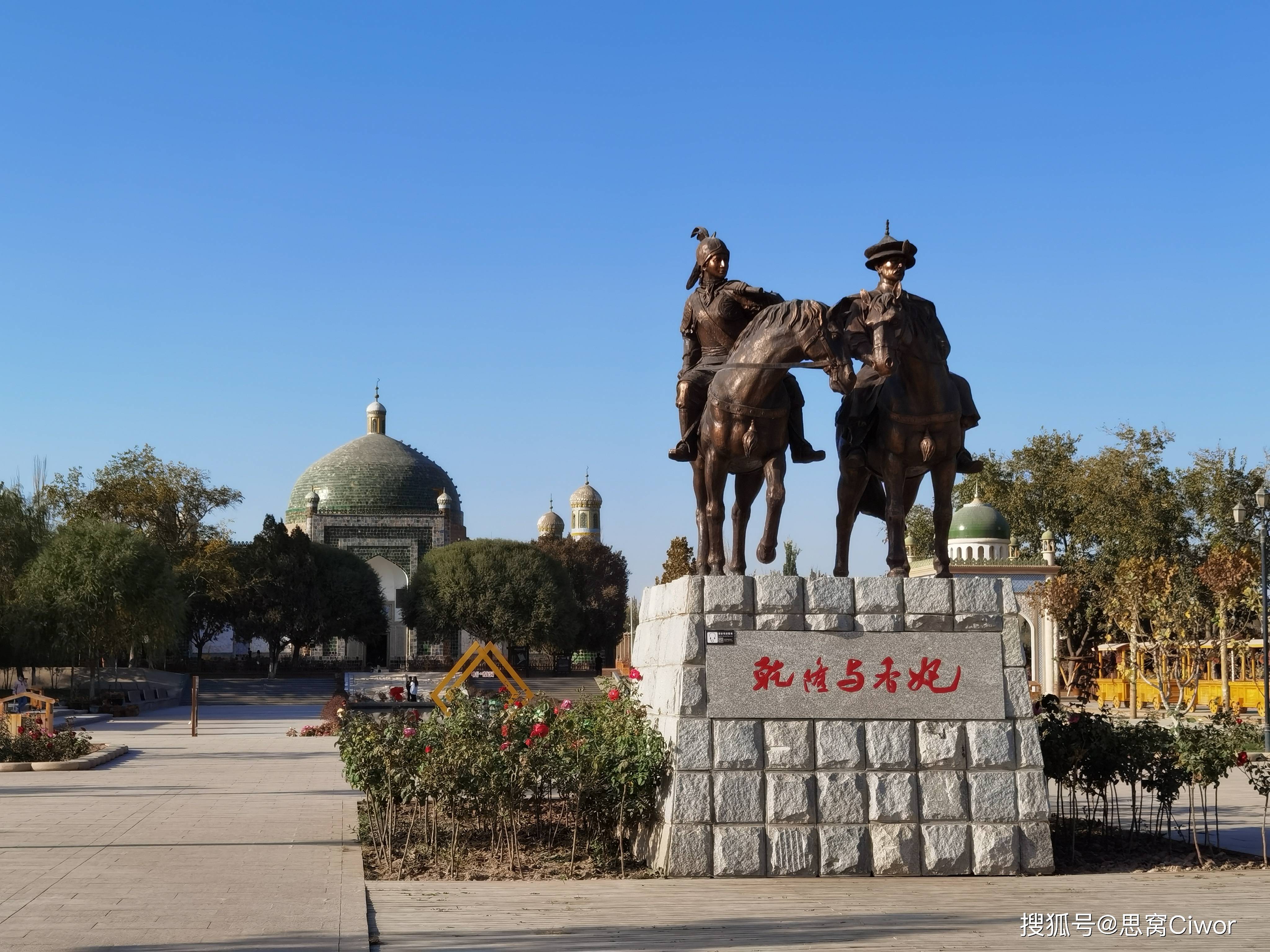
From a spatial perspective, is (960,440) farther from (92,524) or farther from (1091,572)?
(1091,572)

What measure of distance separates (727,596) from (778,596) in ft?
1.05

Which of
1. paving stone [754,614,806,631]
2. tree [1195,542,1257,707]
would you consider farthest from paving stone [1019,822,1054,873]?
tree [1195,542,1257,707]

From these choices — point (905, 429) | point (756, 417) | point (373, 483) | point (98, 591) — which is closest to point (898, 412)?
point (905, 429)

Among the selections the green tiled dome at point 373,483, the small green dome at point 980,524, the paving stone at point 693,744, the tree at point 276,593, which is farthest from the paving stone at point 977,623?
the green tiled dome at point 373,483

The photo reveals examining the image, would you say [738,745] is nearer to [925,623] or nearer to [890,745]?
[890,745]

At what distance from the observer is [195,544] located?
44.8 meters

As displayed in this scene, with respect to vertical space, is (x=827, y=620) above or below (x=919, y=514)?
below

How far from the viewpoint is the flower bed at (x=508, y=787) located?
28.9ft

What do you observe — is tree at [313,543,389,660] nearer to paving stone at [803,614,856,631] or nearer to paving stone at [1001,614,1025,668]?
paving stone at [803,614,856,631]

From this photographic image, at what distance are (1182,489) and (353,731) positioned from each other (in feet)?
131

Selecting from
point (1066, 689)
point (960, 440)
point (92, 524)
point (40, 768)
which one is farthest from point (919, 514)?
point (960, 440)

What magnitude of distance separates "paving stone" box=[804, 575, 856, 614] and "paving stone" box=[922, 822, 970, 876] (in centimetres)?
140

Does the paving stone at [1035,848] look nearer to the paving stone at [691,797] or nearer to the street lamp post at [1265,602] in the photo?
the paving stone at [691,797]

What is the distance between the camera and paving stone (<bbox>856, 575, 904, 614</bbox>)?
8.78 meters
